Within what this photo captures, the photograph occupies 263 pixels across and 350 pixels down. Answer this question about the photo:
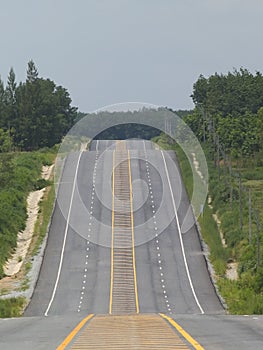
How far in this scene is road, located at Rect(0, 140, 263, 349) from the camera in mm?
26031

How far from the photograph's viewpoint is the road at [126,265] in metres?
26.0

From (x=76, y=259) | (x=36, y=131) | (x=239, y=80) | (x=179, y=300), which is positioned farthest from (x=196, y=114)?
(x=179, y=300)

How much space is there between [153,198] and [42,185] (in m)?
14.7

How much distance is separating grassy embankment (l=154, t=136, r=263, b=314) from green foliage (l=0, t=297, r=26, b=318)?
13.1 metres

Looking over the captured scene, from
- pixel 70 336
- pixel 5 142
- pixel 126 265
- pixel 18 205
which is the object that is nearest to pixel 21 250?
pixel 126 265

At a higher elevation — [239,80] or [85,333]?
[239,80]

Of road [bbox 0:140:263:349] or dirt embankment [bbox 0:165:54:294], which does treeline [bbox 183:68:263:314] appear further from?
dirt embankment [bbox 0:165:54:294]

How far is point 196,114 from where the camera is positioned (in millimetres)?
149125

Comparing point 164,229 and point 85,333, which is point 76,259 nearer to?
point 164,229

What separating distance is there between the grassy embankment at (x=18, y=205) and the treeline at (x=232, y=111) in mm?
26377

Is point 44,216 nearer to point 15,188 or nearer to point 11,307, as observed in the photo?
point 15,188

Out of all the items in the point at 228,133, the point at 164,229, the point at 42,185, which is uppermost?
the point at 228,133

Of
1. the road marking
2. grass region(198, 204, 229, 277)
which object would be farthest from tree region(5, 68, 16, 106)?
the road marking

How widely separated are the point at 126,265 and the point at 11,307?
16.9 meters
